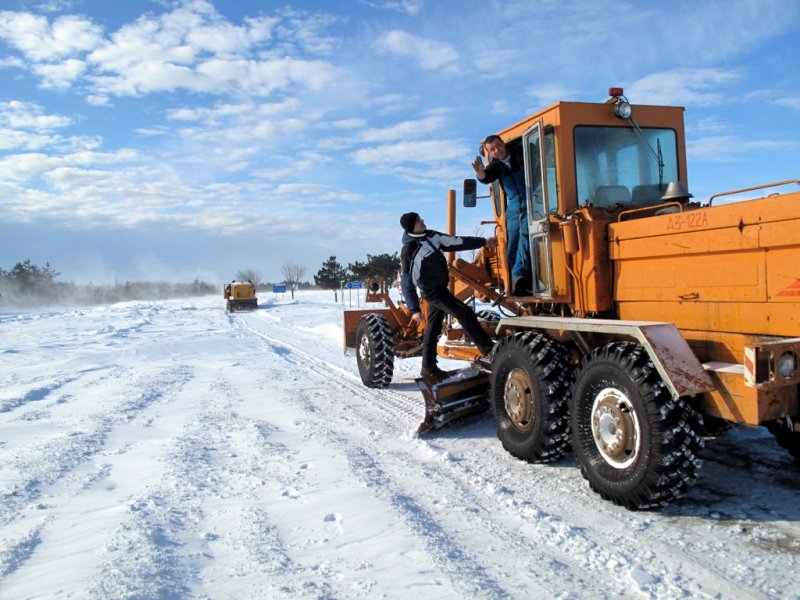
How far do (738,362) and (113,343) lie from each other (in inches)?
558

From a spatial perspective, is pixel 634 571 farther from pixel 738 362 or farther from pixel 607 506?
pixel 738 362

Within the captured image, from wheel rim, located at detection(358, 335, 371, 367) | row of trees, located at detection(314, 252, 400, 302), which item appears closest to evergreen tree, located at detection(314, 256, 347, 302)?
row of trees, located at detection(314, 252, 400, 302)

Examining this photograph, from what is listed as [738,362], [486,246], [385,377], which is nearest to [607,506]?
[738,362]

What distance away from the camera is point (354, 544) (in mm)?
3113

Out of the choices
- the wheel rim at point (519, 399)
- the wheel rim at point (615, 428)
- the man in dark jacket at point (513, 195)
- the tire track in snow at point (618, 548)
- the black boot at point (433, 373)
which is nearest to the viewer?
the tire track in snow at point (618, 548)

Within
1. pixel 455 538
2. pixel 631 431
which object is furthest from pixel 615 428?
pixel 455 538

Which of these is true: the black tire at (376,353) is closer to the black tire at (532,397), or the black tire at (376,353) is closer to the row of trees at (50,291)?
the black tire at (532,397)

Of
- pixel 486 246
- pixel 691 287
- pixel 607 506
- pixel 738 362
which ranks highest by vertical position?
pixel 486 246

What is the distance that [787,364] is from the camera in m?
3.06

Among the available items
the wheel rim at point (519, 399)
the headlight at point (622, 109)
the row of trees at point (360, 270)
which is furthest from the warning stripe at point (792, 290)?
the row of trees at point (360, 270)

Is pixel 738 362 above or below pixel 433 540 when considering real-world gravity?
above

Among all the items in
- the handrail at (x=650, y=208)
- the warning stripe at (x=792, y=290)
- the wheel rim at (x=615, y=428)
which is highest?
the handrail at (x=650, y=208)

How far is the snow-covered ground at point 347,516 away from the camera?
A: 2721 mm

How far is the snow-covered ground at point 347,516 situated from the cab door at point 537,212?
153 centimetres
